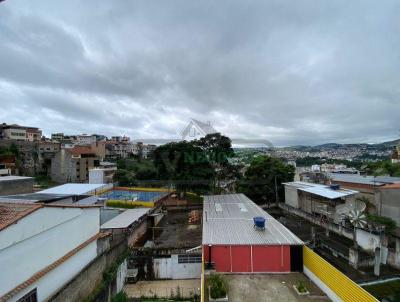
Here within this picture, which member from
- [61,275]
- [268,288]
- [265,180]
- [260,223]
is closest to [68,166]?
[265,180]

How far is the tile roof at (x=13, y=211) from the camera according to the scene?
5.48 meters

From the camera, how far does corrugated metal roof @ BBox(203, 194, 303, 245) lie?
925cm

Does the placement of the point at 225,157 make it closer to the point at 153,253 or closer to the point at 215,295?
the point at 153,253

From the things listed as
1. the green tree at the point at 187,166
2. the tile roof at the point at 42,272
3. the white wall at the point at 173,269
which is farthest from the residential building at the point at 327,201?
the tile roof at the point at 42,272

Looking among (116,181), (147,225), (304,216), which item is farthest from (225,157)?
Answer: (116,181)

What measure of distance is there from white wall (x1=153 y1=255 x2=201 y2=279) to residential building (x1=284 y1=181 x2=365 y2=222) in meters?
10.3

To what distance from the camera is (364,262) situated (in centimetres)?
1062

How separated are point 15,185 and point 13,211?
14.1 m

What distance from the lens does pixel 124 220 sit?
14.1m

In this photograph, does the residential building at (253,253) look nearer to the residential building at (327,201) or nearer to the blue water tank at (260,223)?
the blue water tank at (260,223)

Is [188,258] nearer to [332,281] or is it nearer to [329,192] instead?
[332,281]

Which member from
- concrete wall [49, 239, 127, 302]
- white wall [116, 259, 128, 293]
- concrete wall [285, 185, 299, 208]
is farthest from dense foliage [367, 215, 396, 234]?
concrete wall [49, 239, 127, 302]

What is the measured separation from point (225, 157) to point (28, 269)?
20558 millimetres

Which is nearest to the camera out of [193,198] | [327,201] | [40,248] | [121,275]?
[40,248]
